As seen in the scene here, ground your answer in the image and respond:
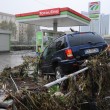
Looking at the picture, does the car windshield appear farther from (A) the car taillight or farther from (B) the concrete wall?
(B) the concrete wall

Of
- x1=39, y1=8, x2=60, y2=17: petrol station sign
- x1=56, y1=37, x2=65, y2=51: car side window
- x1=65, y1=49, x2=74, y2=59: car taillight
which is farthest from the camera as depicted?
x1=39, y1=8, x2=60, y2=17: petrol station sign

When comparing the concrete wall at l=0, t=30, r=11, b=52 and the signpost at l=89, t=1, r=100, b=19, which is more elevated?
the signpost at l=89, t=1, r=100, b=19

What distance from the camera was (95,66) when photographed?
7062 mm

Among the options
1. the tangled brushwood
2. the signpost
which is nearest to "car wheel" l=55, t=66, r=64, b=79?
the tangled brushwood

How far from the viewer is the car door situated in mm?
10789

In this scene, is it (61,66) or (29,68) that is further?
(29,68)

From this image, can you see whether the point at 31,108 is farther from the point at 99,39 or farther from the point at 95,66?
the point at 99,39

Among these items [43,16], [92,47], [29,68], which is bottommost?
[29,68]

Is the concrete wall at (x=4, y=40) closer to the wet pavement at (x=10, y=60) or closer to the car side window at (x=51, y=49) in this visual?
the wet pavement at (x=10, y=60)

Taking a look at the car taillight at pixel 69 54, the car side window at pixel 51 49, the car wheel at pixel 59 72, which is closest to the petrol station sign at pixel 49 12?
the car side window at pixel 51 49

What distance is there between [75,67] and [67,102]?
4421 millimetres

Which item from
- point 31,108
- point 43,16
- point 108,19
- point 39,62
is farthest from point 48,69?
point 108,19

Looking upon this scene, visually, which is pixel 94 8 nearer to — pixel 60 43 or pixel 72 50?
pixel 60 43

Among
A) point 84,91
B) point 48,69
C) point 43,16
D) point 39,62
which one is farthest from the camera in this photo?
point 43,16
